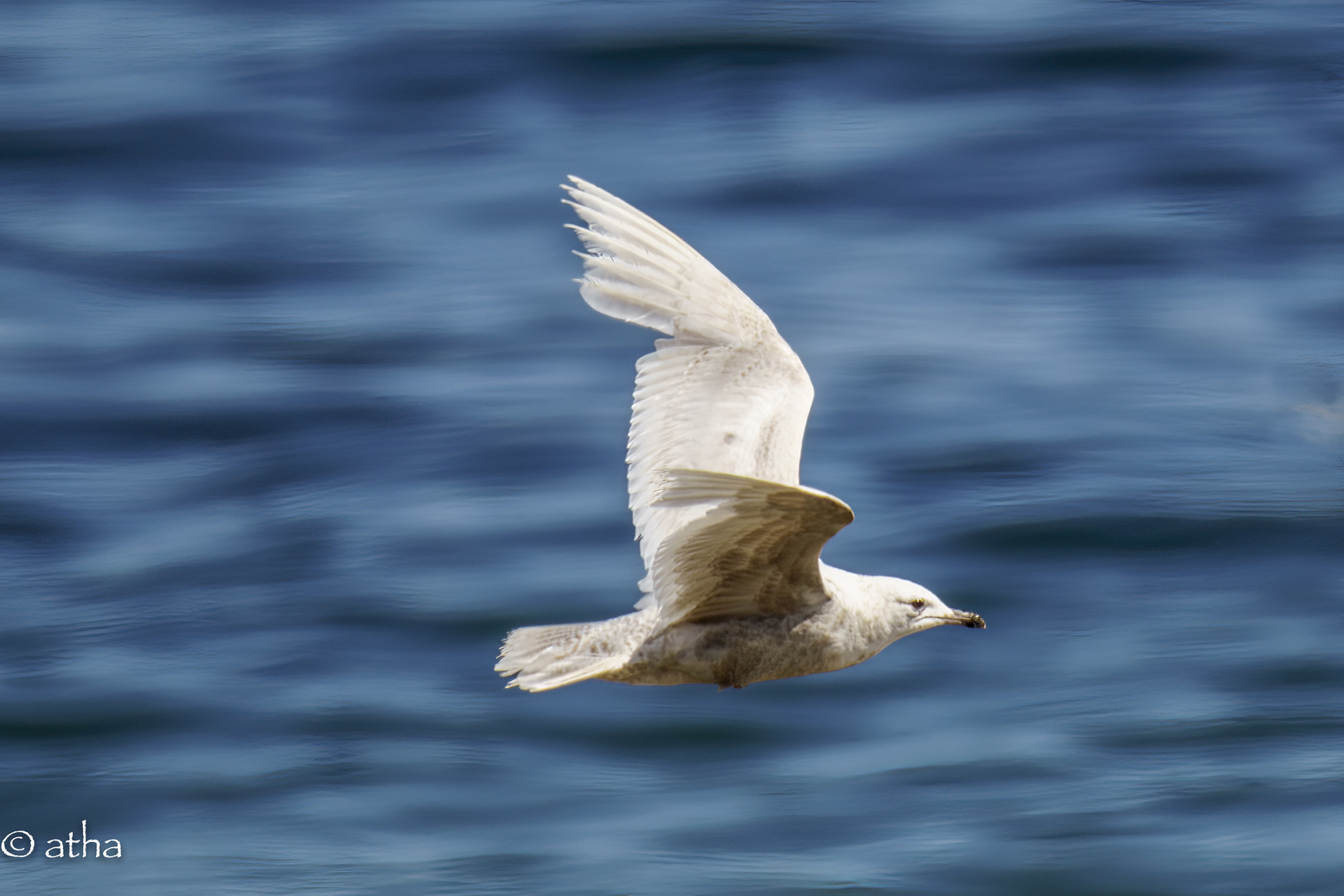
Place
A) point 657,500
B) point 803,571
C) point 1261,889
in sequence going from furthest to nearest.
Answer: point 1261,889 → point 803,571 → point 657,500

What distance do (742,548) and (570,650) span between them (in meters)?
0.90

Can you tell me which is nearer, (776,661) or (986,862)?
(776,661)

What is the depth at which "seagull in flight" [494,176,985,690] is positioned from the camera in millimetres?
5547

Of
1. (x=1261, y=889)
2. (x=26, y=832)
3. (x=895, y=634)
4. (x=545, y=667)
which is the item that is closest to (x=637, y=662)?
(x=545, y=667)

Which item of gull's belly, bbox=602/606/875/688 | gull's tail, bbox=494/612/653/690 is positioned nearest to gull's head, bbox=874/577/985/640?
gull's belly, bbox=602/606/875/688

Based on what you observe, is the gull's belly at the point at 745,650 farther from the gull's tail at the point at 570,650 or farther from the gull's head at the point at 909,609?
the gull's head at the point at 909,609

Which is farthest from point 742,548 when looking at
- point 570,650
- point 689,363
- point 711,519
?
point 689,363

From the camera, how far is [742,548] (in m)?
5.70

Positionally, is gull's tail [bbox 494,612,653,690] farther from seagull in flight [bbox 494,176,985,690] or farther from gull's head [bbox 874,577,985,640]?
gull's head [bbox 874,577,985,640]

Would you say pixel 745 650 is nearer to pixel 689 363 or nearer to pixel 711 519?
pixel 711 519

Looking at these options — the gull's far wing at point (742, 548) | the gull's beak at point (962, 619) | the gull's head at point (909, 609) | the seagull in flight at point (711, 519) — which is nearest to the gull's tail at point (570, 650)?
the seagull in flight at point (711, 519)

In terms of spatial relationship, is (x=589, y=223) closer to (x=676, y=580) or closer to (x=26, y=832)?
(x=676, y=580)

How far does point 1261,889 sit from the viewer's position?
10.9 m

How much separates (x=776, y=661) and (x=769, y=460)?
0.96 meters
